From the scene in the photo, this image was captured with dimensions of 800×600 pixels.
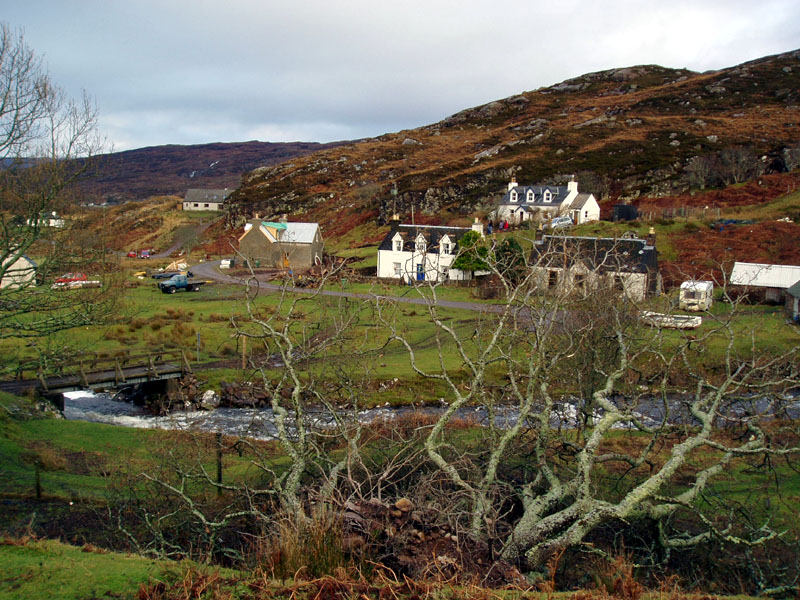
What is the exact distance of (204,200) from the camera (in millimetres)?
133125

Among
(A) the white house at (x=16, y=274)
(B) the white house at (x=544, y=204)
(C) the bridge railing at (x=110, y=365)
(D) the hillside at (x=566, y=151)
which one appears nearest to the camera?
(A) the white house at (x=16, y=274)

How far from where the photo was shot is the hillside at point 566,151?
9225 centimetres

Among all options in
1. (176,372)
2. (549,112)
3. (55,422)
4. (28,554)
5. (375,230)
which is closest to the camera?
(28,554)

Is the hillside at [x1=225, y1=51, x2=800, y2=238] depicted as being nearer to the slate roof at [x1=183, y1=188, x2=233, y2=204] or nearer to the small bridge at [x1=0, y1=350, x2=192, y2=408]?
the slate roof at [x1=183, y1=188, x2=233, y2=204]

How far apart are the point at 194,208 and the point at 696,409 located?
443 ft

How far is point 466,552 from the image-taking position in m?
7.82

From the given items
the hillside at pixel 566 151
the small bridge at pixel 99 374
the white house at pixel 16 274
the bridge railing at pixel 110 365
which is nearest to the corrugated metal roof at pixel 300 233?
the hillside at pixel 566 151

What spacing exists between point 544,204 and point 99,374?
6742 centimetres

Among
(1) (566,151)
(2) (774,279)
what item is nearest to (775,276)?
(2) (774,279)

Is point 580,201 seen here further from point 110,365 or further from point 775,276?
point 110,365

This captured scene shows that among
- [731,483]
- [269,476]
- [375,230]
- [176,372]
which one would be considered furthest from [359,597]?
[375,230]

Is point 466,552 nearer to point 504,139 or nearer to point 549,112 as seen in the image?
point 504,139

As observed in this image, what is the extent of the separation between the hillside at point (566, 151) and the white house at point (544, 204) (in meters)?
5.57

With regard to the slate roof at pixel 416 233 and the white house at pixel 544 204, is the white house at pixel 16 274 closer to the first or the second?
the slate roof at pixel 416 233
